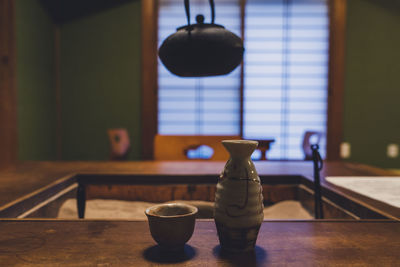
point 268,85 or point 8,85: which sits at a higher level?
point 268,85

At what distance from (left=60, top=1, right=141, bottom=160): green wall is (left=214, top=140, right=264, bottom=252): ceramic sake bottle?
3.89 meters

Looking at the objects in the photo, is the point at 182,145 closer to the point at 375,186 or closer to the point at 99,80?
the point at 375,186

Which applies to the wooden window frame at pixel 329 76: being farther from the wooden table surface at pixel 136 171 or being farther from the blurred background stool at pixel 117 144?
the wooden table surface at pixel 136 171

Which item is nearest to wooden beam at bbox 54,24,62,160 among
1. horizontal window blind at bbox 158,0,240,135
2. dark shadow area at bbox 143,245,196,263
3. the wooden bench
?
horizontal window blind at bbox 158,0,240,135

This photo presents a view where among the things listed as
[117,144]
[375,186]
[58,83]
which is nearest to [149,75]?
[58,83]

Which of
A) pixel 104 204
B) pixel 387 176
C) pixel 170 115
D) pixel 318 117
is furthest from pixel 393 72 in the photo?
pixel 104 204

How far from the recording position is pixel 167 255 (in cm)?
66

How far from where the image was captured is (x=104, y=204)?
147 cm

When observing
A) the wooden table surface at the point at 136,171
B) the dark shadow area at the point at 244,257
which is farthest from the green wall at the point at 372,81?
the dark shadow area at the point at 244,257

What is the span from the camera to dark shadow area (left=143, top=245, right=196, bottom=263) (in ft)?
2.10

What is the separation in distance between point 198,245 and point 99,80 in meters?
4.05

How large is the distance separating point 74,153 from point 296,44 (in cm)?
349

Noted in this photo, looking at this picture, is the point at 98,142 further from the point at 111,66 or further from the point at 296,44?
the point at 296,44

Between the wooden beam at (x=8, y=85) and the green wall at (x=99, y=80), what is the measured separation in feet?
4.11
